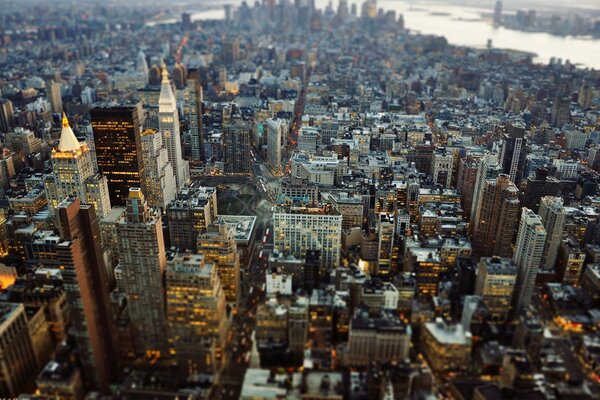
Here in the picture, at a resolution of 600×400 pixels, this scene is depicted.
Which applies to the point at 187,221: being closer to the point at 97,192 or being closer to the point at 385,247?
the point at 97,192

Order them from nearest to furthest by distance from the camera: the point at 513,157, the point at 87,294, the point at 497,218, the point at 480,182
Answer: the point at 87,294 < the point at 497,218 < the point at 480,182 < the point at 513,157

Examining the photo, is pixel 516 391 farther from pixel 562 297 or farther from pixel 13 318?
pixel 13 318

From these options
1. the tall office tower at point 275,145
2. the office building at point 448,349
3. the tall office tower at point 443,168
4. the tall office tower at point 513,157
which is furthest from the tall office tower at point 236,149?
the office building at point 448,349

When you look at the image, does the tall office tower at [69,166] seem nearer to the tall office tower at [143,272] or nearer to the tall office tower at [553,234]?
the tall office tower at [143,272]

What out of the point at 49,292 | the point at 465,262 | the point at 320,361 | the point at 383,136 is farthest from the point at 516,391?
the point at 383,136

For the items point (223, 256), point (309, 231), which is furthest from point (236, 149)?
point (223, 256)


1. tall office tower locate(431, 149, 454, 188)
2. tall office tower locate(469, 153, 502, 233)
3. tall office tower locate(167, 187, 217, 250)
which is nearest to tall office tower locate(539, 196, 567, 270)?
tall office tower locate(469, 153, 502, 233)
